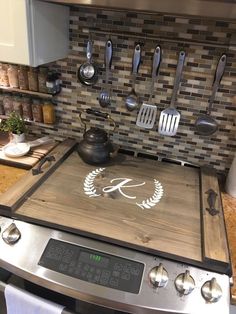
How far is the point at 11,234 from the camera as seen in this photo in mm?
818

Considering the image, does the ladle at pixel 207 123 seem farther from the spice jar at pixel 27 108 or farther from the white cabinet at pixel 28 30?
the spice jar at pixel 27 108

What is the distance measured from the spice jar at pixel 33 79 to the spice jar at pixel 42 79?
0.06 ft

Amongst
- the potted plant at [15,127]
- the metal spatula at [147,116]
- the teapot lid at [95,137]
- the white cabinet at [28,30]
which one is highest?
the white cabinet at [28,30]

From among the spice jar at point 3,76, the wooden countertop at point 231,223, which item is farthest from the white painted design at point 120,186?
the spice jar at point 3,76

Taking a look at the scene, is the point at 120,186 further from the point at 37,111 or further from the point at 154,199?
the point at 37,111

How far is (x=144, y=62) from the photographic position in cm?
115

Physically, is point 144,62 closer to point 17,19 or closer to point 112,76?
point 112,76

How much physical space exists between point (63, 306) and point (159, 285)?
11.8 inches

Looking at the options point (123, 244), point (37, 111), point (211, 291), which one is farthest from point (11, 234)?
point (37, 111)

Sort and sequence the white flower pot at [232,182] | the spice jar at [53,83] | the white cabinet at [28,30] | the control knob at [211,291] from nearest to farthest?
the control knob at [211,291], the white cabinet at [28,30], the white flower pot at [232,182], the spice jar at [53,83]

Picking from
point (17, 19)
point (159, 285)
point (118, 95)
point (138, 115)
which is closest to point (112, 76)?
point (118, 95)

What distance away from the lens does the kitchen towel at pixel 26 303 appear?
80 cm

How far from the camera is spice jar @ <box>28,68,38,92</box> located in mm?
1229

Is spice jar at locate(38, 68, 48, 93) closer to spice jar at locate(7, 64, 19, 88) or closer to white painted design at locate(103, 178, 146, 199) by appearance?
spice jar at locate(7, 64, 19, 88)
